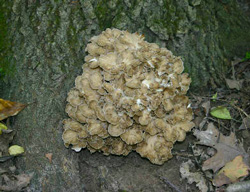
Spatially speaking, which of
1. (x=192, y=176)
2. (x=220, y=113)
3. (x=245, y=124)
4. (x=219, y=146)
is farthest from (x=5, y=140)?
(x=245, y=124)

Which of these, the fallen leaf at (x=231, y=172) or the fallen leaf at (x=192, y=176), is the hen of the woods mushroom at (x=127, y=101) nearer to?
the fallen leaf at (x=192, y=176)

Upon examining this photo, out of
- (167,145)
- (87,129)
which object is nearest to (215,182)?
(167,145)

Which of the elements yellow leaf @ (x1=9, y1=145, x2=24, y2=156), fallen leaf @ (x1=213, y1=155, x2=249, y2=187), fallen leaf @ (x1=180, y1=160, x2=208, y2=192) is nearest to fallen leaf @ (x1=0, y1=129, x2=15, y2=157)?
yellow leaf @ (x1=9, y1=145, x2=24, y2=156)

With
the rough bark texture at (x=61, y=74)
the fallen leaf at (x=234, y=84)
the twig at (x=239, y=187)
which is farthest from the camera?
the fallen leaf at (x=234, y=84)

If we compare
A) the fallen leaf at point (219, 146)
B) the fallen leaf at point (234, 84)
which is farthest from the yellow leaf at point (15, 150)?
the fallen leaf at point (234, 84)

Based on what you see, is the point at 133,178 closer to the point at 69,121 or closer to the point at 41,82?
the point at 69,121

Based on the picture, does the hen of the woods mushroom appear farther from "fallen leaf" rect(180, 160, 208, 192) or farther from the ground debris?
the ground debris

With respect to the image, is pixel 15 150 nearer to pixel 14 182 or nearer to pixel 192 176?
pixel 14 182
